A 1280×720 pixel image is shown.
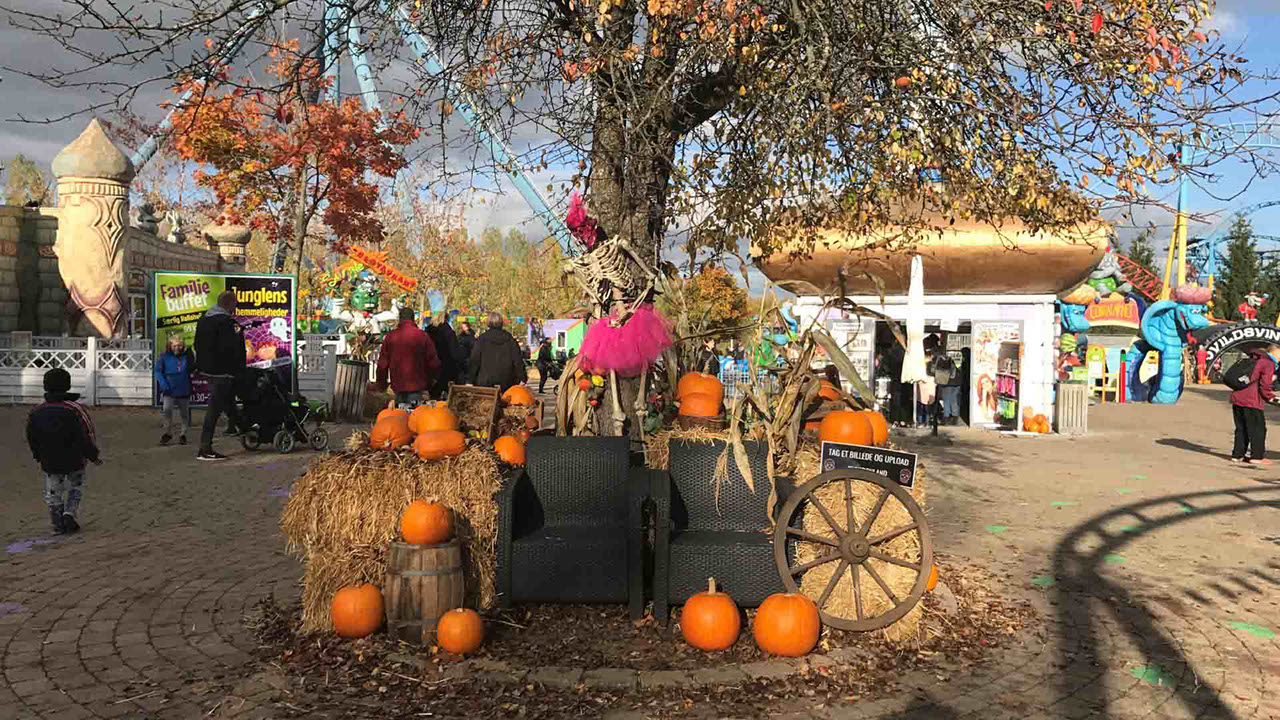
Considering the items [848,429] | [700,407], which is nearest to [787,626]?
[848,429]

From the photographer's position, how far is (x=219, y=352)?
10.7m

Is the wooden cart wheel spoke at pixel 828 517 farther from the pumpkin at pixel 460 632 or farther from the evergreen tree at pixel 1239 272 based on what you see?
the evergreen tree at pixel 1239 272

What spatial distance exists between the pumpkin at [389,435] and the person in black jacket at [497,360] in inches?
236

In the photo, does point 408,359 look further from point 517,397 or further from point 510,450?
point 510,450

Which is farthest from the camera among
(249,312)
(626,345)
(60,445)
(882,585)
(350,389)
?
(350,389)

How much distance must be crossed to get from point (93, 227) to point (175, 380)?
10.2m

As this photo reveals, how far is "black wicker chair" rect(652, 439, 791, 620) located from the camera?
475 cm

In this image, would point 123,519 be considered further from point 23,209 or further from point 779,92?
point 23,209

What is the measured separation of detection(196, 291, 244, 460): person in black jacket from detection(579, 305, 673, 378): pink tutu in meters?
6.79

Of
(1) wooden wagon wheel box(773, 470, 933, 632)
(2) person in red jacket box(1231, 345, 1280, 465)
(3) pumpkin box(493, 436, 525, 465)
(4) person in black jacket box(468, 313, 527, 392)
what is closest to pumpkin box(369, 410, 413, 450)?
(3) pumpkin box(493, 436, 525, 465)

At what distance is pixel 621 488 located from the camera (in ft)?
16.8

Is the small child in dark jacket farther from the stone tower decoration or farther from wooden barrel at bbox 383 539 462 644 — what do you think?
the stone tower decoration

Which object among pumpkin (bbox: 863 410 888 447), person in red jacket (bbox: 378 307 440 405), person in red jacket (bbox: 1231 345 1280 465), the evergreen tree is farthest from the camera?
the evergreen tree

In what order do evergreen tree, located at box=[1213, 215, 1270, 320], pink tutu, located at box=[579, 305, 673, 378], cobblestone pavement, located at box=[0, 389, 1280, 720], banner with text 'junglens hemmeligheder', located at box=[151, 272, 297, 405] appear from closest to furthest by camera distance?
cobblestone pavement, located at box=[0, 389, 1280, 720]
pink tutu, located at box=[579, 305, 673, 378]
banner with text 'junglens hemmeligheder', located at box=[151, 272, 297, 405]
evergreen tree, located at box=[1213, 215, 1270, 320]
